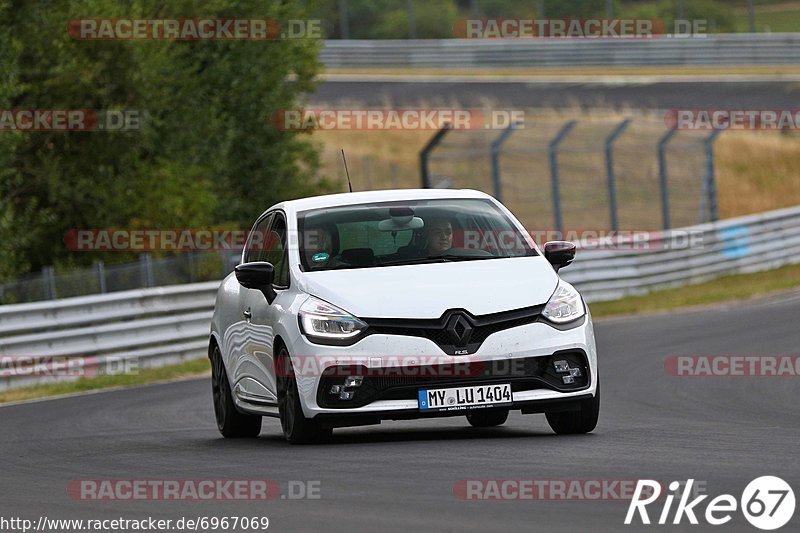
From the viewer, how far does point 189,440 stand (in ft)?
38.1

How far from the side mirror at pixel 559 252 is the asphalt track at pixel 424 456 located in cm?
112

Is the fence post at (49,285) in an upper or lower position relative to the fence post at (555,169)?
lower

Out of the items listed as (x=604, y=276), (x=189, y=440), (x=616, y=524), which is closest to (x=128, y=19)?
(x=604, y=276)

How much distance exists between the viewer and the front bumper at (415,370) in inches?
377

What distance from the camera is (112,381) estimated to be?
19.8 m

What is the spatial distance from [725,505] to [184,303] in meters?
15.8

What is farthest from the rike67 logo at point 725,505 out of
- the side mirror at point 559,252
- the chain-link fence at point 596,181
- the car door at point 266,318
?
the chain-link fence at point 596,181

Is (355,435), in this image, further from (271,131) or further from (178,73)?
(271,131)

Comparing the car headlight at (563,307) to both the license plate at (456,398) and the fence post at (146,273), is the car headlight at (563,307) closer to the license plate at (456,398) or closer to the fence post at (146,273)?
the license plate at (456,398)

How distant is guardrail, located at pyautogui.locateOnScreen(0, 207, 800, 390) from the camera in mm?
19406

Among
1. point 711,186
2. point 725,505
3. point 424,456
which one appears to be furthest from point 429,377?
point 711,186

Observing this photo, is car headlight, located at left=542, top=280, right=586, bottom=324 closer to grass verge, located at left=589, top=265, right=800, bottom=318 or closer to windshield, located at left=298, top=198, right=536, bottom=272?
windshield, located at left=298, top=198, right=536, bottom=272

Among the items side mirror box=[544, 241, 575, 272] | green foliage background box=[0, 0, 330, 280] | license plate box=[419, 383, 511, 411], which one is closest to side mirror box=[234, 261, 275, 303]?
license plate box=[419, 383, 511, 411]

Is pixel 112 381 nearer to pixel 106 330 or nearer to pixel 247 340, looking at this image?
pixel 106 330
